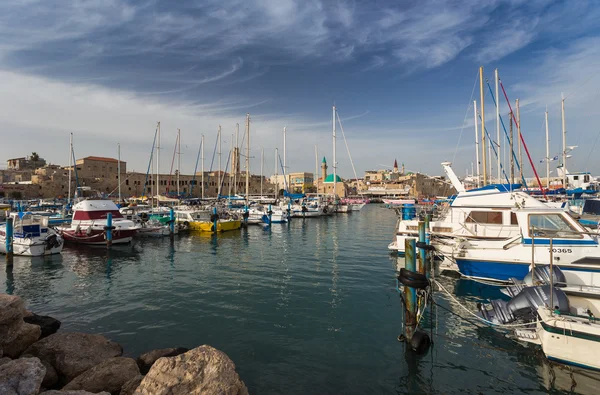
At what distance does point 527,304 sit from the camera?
8.08 meters

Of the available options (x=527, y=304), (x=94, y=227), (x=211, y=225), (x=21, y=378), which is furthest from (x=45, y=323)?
(x=211, y=225)

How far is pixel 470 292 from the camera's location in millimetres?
12656

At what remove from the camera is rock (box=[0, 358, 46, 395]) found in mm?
4664

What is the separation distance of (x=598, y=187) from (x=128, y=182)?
319 feet

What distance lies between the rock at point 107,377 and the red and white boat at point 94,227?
832 inches

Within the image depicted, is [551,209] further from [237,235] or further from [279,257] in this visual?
[237,235]

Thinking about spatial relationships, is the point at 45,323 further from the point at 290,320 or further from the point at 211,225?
the point at 211,225

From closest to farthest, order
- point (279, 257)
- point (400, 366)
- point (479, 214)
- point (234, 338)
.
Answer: point (400, 366) → point (234, 338) → point (479, 214) → point (279, 257)

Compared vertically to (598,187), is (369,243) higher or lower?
lower

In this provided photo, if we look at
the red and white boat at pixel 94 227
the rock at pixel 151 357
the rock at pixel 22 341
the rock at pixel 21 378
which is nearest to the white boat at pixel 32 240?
the red and white boat at pixel 94 227

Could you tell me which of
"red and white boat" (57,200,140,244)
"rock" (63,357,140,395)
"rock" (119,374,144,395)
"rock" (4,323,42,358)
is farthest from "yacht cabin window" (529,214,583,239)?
"red and white boat" (57,200,140,244)

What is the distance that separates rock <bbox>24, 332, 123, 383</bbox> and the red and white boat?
19.3 m

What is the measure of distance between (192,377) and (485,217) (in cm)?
1576

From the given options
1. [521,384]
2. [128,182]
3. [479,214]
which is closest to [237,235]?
[479,214]
